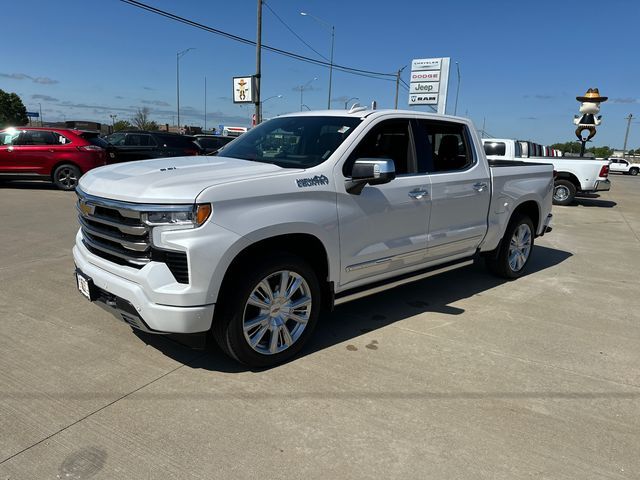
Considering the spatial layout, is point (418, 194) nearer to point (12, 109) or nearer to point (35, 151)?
point (35, 151)

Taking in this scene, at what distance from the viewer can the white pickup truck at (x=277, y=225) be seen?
3.03 m

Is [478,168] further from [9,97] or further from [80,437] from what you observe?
[9,97]

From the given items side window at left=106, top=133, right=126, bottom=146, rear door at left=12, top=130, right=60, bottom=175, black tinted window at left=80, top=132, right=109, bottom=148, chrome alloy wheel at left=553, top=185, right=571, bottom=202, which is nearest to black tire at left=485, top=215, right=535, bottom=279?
chrome alloy wheel at left=553, top=185, right=571, bottom=202

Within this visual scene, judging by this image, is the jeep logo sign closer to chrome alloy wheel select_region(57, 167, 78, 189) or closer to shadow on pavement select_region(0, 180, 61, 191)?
shadow on pavement select_region(0, 180, 61, 191)

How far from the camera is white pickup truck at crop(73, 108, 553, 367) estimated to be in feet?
9.95

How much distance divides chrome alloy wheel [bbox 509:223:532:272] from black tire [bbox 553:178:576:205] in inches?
385

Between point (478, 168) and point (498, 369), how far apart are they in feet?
7.60

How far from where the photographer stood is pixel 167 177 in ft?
10.7

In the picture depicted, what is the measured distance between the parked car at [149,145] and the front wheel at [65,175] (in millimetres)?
1300

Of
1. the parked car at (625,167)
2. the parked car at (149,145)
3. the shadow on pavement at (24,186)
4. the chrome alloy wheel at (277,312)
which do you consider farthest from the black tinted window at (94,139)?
the parked car at (625,167)

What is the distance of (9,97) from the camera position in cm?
9094

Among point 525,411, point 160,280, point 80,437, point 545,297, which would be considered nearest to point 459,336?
point 525,411

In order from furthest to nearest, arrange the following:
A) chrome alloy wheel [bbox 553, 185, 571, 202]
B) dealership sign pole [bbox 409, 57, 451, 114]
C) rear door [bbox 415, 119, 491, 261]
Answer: dealership sign pole [bbox 409, 57, 451, 114]
chrome alloy wheel [bbox 553, 185, 571, 202]
rear door [bbox 415, 119, 491, 261]

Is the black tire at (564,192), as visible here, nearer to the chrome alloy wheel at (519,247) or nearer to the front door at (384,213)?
the chrome alloy wheel at (519,247)
